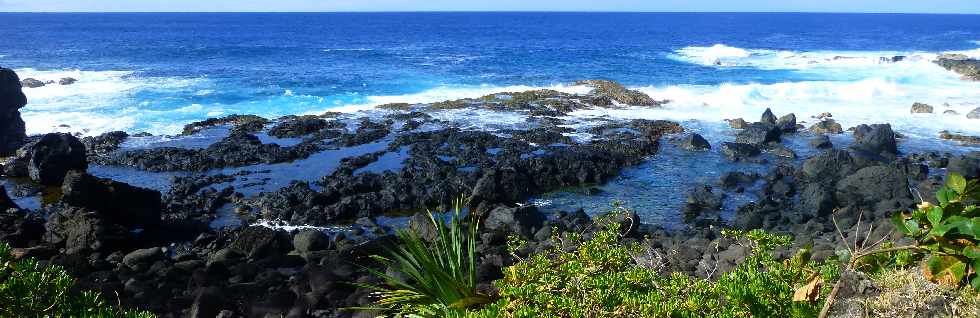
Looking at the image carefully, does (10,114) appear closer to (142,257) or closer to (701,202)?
(142,257)

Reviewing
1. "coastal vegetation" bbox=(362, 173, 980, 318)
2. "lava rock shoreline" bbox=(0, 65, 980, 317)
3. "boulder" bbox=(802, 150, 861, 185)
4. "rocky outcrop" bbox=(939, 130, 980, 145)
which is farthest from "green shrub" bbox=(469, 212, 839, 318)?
"rocky outcrop" bbox=(939, 130, 980, 145)

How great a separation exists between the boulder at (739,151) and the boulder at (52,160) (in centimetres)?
2363

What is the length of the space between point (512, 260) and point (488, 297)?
756 centimetres

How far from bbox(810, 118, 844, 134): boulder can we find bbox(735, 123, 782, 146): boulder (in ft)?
9.44

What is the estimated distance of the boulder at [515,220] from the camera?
58.0 feet

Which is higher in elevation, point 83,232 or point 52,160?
point 52,160

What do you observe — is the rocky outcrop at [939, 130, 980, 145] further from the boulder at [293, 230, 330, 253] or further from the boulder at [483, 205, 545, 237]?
the boulder at [293, 230, 330, 253]

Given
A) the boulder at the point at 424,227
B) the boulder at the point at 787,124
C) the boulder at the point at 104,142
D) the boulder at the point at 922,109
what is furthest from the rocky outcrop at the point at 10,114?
the boulder at the point at 922,109

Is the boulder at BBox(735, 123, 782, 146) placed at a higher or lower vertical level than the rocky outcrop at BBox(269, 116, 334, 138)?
higher

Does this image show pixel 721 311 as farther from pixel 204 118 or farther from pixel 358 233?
pixel 204 118

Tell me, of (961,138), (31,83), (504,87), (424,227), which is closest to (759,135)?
(961,138)

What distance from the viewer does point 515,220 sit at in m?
17.8

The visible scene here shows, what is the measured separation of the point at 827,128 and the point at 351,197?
22.4 m

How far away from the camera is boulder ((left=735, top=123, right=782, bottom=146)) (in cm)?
2808
